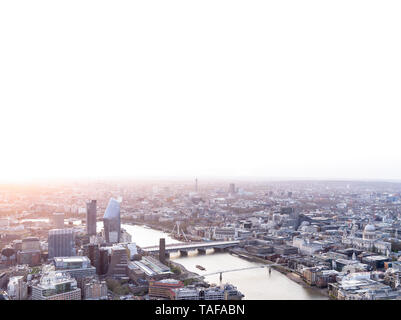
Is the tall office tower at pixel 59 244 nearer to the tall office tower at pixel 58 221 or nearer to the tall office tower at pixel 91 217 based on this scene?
the tall office tower at pixel 91 217

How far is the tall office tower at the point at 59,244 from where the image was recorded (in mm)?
7031

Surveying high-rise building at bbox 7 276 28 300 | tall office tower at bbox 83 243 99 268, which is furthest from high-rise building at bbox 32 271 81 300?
tall office tower at bbox 83 243 99 268

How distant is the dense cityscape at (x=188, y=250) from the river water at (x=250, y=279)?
0.05 metres

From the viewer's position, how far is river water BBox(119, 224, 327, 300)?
500 cm

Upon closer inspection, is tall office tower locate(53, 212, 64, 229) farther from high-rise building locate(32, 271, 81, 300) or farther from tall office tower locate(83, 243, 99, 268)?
high-rise building locate(32, 271, 81, 300)

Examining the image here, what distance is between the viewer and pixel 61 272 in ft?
17.3

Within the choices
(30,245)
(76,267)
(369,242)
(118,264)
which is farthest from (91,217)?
(369,242)

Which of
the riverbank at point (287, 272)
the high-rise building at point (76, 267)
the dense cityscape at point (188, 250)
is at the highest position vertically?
the high-rise building at point (76, 267)

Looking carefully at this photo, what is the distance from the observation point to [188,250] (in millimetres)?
8094

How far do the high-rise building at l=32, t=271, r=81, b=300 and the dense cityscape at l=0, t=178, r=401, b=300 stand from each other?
11mm

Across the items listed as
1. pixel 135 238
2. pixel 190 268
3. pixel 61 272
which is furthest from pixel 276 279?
pixel 135 238

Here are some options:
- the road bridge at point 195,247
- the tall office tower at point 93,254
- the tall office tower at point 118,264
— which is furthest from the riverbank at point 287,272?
the tall office tower at point 93,254
